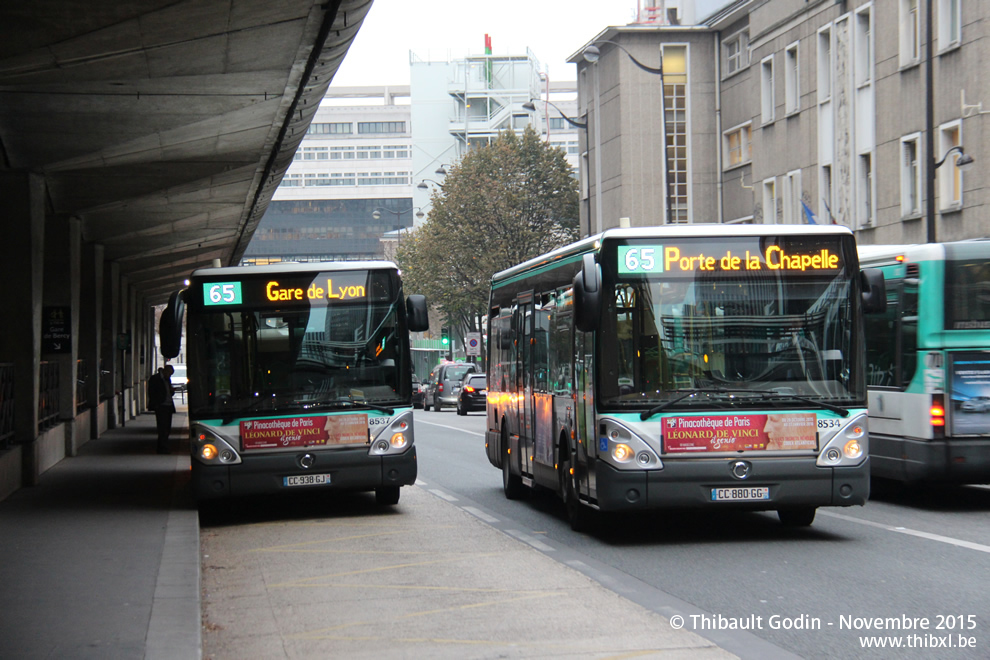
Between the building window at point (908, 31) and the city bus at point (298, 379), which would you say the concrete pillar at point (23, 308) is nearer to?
the city bus at point (298, 379)

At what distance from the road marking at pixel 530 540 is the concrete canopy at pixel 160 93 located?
5343 millimetres

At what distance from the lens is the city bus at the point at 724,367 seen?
35.6 feet

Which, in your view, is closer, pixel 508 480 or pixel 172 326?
pixel 172 326

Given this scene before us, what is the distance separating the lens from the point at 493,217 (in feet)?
193

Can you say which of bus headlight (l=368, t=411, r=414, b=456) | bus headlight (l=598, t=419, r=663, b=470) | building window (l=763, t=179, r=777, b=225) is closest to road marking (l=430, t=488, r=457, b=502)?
bus headlight (l=368, t=411, r=414, b=456)

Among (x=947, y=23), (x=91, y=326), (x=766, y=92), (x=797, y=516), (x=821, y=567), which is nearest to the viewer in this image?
(x=821, y=567)

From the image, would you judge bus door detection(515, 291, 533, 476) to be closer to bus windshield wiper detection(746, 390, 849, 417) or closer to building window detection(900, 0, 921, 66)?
bus windshield wiper detection(746, 390, 849, 417)

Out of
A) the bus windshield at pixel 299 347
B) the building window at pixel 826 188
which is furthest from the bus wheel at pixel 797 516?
the building window at pixel 826 188

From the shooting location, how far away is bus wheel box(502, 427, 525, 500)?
15391mm

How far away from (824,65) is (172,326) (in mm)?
25532

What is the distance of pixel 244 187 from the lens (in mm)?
25594

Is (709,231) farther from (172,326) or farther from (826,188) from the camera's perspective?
(826,188)

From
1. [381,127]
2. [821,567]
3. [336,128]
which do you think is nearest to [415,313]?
[821,567]

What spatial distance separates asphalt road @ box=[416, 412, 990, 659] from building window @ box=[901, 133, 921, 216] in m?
16.1
